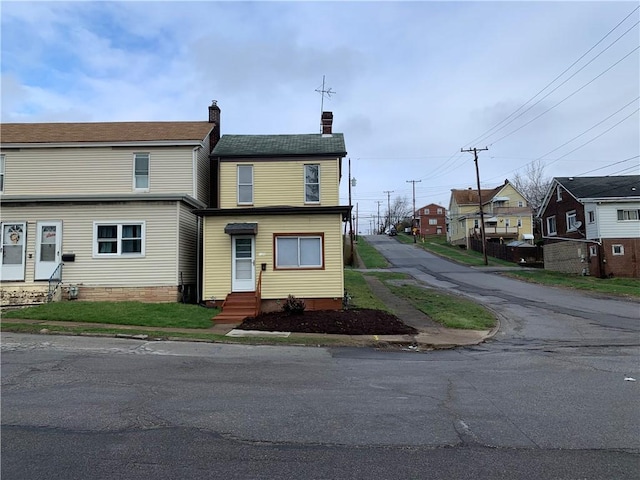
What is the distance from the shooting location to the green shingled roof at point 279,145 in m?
19.5

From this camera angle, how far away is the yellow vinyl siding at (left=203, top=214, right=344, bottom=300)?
712 inches

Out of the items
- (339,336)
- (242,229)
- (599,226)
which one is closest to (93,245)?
(242,229)

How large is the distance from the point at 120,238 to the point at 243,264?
493cm

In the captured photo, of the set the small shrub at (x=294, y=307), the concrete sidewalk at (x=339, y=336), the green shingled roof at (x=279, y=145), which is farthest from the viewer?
the green shingled roof at (x=279, y=145)

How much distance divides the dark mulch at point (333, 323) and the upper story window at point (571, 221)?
2851 cm

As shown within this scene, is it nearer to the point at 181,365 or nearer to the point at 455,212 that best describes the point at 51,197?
the point at 181,365

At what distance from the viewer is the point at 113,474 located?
4.20 meters

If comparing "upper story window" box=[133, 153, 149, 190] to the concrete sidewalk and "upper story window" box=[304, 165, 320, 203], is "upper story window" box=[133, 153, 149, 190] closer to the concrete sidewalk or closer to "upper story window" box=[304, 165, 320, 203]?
"upper story window" box=[304, 165, 320, 203]

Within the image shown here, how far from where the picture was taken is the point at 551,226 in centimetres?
4294

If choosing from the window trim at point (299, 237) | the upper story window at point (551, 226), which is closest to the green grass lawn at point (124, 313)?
the window trim at point (299, 237)

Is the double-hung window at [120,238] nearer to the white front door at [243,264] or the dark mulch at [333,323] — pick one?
the white front door at [243,264]

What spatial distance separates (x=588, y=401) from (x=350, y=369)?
4090 mm

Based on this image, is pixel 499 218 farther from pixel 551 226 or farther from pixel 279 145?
pixel 279 145

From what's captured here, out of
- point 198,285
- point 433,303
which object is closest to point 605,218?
point 433,303
